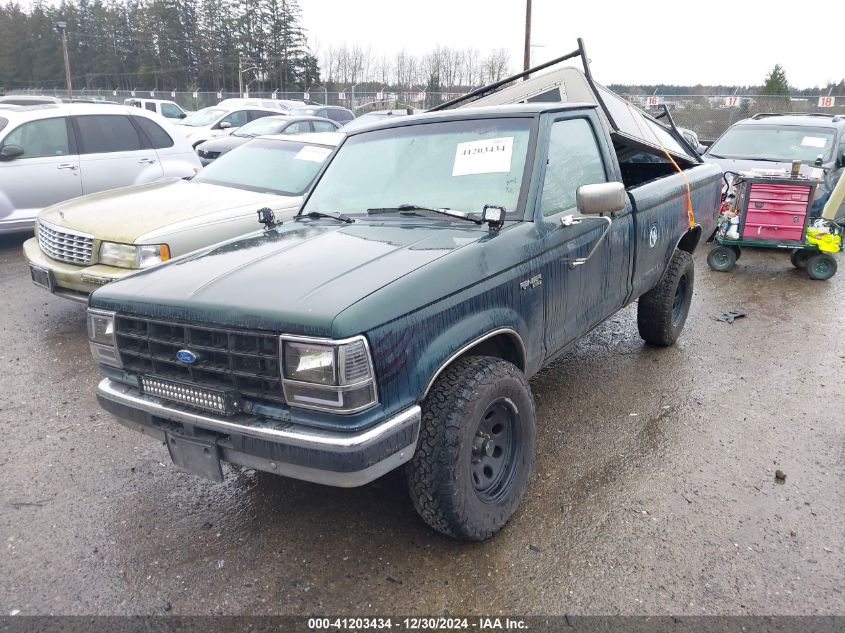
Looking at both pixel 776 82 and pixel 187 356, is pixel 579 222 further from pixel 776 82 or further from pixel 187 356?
pixel 776 82

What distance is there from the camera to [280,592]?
262 cm

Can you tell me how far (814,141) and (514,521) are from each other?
919 cm

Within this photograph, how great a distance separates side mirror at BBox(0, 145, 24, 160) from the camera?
7.70 metres

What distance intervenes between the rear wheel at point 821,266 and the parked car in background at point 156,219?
18.9 ft

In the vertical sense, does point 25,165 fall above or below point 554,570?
above

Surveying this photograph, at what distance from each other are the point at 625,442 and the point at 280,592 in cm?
224

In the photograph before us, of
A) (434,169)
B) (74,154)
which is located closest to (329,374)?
(434,169)

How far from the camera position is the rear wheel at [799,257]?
25.1 feet

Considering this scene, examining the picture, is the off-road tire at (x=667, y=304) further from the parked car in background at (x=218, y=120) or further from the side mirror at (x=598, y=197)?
the parked car in background at (x=218, y=120)

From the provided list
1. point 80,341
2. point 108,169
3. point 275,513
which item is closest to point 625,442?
point 275,513

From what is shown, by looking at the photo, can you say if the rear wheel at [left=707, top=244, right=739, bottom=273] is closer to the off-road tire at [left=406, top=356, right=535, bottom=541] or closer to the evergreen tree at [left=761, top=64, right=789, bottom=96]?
the off-road tire at [left=406, top=356, right=535, bottom=541]

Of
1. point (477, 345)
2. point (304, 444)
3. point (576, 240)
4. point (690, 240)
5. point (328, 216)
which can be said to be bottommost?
point (304, 444)

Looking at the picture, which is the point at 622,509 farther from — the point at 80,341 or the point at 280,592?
the point at 80,341

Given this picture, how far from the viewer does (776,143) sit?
973 cm
